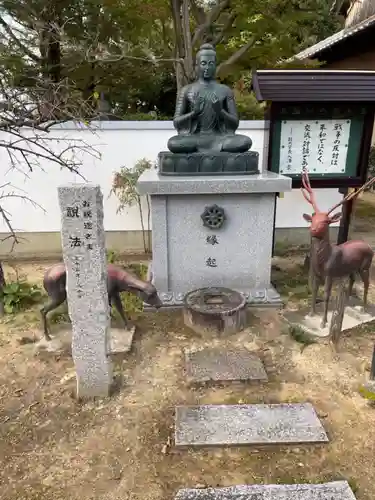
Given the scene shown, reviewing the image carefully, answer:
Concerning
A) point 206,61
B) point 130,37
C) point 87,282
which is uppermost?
point 130,37

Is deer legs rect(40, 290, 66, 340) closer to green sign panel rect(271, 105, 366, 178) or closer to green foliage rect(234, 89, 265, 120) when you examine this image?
green sign panel rect(271, 105, 366, 178)

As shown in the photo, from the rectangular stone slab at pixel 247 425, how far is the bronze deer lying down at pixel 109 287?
1.48 meters

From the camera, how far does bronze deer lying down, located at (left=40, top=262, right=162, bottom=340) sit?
4441mm

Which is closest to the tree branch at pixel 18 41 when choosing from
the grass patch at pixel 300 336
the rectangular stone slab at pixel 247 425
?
the grass patch at pixel 300 336

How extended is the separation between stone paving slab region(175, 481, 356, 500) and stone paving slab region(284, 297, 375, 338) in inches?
85.4

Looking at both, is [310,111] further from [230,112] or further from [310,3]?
[310,3]

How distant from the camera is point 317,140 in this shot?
5941 mm

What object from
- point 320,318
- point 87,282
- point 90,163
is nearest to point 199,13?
point 90,163

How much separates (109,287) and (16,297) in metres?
1.70

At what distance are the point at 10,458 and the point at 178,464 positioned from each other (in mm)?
1257

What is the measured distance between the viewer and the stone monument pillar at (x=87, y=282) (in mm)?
3227

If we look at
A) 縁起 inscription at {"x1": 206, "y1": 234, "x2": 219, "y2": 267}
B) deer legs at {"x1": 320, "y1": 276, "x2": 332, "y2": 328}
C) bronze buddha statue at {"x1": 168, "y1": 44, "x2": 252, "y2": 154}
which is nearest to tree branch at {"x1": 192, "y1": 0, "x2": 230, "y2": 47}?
bronze buddha statue at {"x1": 168, "y1": 44, "x2": 252, "y2": 154}

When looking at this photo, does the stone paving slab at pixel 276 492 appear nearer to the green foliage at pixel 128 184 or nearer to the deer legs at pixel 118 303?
the deer legs at pixel 118 303

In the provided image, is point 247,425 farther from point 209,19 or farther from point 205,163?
point 209,19
